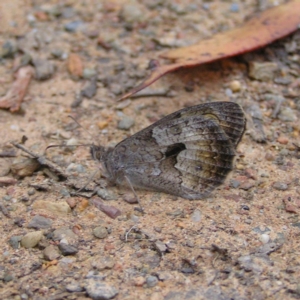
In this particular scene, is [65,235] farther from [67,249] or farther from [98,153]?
[98,153]

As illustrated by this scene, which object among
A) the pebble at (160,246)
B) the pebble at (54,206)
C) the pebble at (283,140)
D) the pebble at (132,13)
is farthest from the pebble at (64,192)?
the pebble at (132,13)

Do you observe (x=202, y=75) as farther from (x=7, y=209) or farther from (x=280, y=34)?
(x=7, y=209)

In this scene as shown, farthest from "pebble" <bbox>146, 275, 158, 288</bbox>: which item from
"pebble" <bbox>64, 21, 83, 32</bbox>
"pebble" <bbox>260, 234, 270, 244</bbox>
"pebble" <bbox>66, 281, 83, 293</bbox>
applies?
"pebble" <bbox>64, 21, 83, 32</bbox>

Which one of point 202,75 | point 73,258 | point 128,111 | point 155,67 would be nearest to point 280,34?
point 202,75

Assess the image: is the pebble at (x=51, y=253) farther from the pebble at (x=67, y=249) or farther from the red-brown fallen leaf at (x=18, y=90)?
the red-brown fallen leaf at (x=18, y=90)

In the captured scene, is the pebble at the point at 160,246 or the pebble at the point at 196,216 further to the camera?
the pebble at the point at 196,216

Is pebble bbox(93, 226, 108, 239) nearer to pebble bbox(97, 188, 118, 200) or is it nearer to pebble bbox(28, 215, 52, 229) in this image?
pebble bbox(28, 215, 52, 229)
